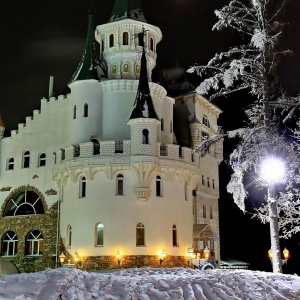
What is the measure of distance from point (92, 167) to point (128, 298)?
2271cm

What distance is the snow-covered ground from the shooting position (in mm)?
9898

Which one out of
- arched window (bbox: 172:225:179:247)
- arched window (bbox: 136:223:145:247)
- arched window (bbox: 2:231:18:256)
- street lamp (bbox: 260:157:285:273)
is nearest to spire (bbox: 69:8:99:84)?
arched window (bbox: 136:223:145:247)

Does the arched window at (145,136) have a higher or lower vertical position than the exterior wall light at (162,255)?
higher

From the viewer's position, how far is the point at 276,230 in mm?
17906

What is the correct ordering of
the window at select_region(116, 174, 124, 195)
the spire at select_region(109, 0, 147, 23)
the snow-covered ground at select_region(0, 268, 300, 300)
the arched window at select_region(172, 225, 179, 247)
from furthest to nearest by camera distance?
the spire at select_region(109, 0, 147, 23)
the arched window at select_region(172, 225, 179, 247)
the window at select_region(116, 174, 124, 195)
the snow-covered ground at select_region(0, 268, 300, 300)

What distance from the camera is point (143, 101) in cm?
3253

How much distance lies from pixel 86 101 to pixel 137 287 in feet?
85.8

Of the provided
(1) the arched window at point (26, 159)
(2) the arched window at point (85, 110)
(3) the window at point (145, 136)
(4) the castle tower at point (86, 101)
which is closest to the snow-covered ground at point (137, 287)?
(3) the window at point (145, 136)

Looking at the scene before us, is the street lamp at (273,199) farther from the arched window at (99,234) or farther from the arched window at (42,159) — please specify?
the arched window at (42,159)

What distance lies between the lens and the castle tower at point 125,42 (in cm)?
3581

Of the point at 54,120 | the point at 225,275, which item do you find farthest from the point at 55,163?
the point at 225,275

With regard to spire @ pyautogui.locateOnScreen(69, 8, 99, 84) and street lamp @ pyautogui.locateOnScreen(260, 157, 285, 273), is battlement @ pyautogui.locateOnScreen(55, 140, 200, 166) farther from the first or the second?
street lamp @ pyautogui.locateOnScreen(260, 157, 285, 273)

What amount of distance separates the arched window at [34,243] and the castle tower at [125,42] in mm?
12573

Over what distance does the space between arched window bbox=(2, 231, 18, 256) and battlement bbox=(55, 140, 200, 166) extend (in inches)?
299
